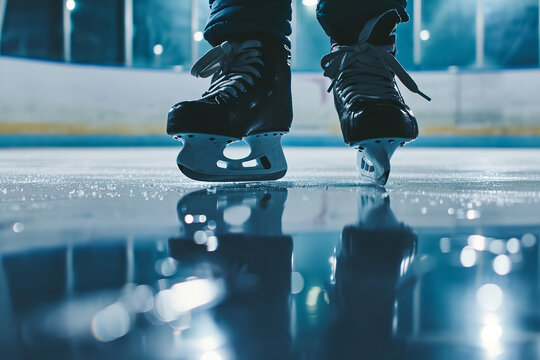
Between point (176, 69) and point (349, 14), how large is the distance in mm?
4816

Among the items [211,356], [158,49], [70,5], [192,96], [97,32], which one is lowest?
[211,356]

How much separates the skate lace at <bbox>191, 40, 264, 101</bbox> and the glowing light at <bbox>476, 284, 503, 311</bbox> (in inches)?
31.6

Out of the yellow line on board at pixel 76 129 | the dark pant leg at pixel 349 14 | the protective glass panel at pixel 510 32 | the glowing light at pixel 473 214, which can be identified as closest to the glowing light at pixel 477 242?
the glowing light at pixel 473 214

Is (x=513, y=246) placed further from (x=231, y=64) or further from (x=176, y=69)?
(x=176, y=69)

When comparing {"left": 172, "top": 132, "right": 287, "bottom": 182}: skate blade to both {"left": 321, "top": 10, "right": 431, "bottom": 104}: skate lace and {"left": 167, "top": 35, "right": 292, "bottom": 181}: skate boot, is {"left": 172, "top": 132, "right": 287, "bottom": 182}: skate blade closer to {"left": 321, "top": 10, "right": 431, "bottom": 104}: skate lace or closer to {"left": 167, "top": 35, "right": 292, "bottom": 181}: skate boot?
{"left": 167, "top": 35, "right": 292, "bottom": 181}: skate boot

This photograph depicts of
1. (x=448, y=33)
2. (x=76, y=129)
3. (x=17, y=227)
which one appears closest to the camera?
(x=17, y=227)

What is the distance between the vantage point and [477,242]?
0.47 m

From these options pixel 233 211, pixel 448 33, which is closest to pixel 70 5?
pixel 448 33

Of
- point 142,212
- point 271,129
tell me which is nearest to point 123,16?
point 271,129

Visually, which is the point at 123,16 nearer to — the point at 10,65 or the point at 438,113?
the point at 10,65

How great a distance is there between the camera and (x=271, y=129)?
1.10m

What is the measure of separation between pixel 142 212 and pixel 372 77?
584 mm

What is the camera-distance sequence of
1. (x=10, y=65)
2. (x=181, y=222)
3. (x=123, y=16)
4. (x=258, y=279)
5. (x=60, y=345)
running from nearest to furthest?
(x=60, y=345), (x=258, y=279), (x=181, y=222), (x=10, y=65), (x=123, y=16)

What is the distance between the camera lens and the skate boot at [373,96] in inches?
38.0
